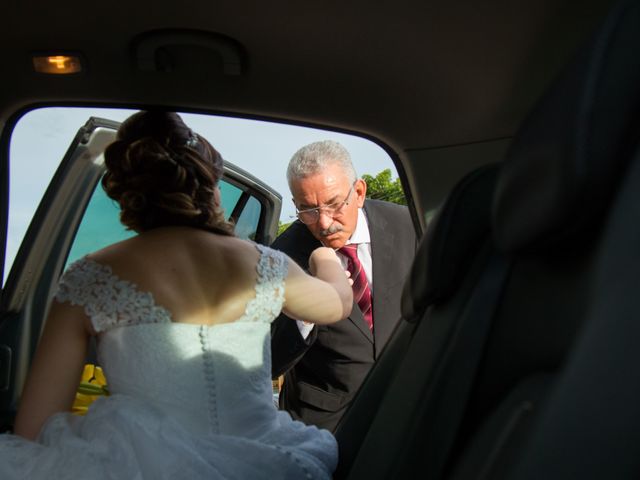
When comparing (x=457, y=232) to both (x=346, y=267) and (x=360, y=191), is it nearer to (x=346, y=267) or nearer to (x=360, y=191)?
(x=346, y=267)

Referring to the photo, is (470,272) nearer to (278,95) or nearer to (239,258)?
(239,258)

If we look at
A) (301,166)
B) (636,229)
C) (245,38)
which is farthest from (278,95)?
(636,229)

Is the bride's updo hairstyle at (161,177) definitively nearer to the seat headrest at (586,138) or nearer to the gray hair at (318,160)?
the gray hair at (318,160)

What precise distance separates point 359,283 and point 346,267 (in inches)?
4.2

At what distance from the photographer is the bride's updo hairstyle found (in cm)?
199

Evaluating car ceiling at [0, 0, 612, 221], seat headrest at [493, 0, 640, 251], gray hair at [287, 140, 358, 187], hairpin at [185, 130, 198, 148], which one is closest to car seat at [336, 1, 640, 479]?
seat headrest at [493, 0, 640, 251]

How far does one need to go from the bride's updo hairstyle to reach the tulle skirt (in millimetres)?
557

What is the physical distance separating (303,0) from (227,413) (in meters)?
1.07

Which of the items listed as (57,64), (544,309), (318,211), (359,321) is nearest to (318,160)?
(318,211)

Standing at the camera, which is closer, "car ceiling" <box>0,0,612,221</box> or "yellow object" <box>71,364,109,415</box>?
"car ceiling" <box>0,0,612,221</box>

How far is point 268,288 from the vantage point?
196 cm

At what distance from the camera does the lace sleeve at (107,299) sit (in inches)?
68.7

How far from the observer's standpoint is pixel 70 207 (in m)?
3.05

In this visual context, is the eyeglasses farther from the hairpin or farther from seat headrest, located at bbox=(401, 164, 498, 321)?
seat headrest, located at bbox=(401, 164, 498, 321)
